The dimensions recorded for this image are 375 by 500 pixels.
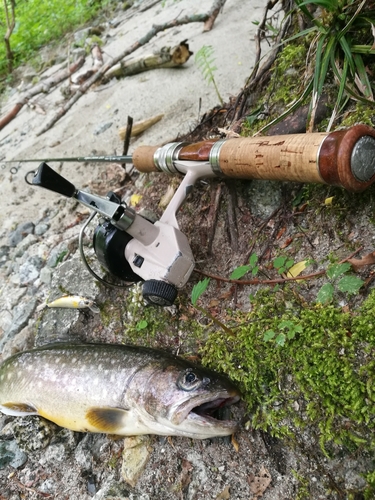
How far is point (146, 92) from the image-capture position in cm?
498

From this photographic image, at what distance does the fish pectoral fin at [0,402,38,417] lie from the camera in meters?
2.90

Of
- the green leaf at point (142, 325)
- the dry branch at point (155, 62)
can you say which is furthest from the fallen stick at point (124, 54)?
the green leaf at point (142, 325)

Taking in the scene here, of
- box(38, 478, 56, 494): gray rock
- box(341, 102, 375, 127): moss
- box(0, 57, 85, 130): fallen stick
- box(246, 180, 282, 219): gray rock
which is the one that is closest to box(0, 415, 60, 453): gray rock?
box(38, 478, 56, 494): gray rock

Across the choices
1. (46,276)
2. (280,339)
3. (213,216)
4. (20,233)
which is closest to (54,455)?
(46,276)

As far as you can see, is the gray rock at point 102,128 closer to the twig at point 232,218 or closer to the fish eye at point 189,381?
the twig at point 232,218

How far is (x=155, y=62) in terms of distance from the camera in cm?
509

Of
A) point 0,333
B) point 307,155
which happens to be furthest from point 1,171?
point 307,155

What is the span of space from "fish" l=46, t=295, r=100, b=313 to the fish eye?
41.0 inches

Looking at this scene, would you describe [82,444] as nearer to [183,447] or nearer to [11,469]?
[11,469]

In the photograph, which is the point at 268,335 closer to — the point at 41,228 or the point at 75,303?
the point at 75,303

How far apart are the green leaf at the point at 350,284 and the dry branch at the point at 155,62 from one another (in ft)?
12.2

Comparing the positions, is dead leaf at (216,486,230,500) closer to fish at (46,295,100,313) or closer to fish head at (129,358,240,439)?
fish head at (129,358,240,439)

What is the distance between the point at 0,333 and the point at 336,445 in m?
2.91

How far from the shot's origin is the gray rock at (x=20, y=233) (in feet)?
14.7
